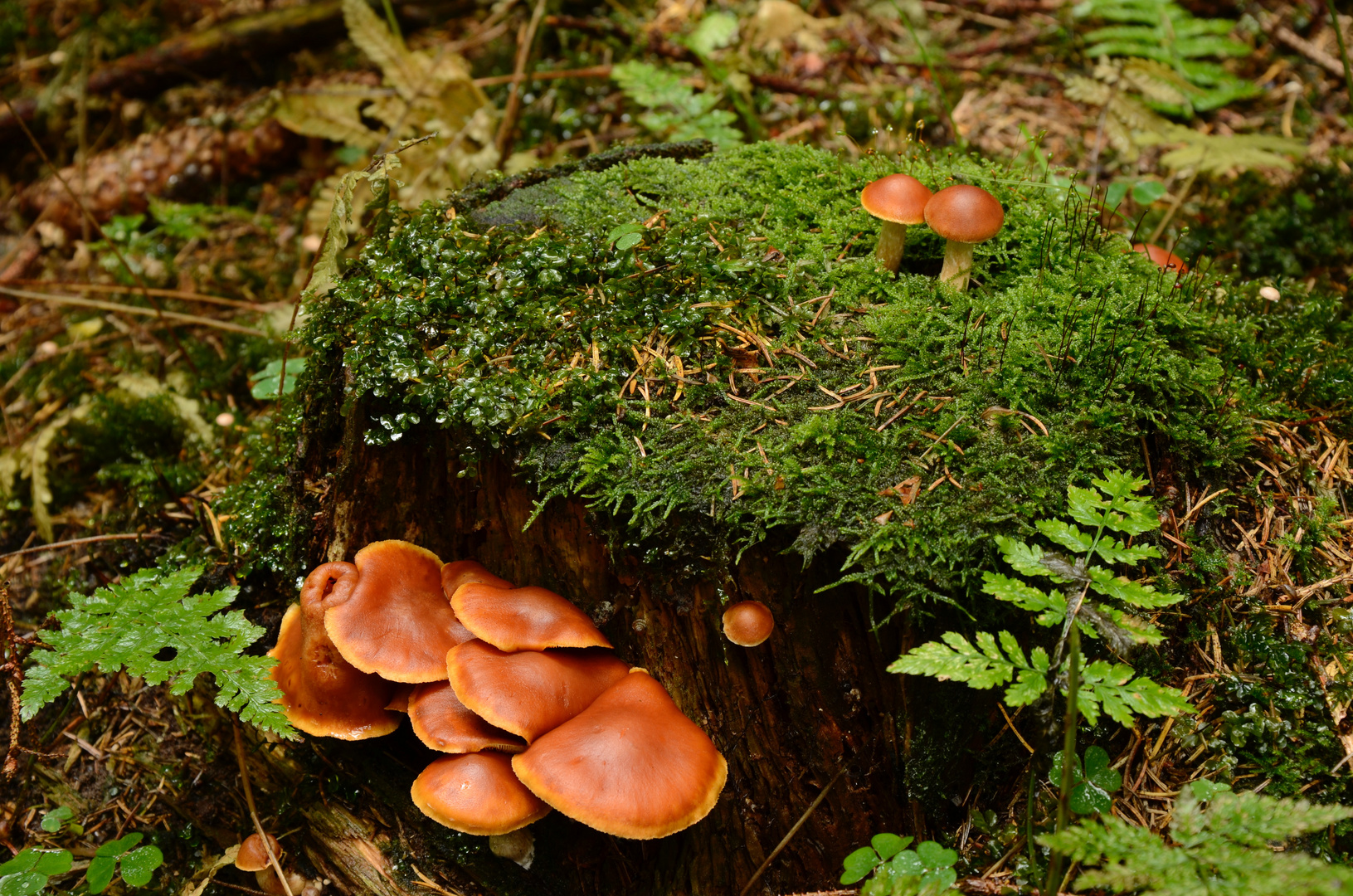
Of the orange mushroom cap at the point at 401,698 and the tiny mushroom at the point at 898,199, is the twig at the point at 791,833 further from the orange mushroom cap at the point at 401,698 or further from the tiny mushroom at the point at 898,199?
the tiny mushroom at the point at 898,199

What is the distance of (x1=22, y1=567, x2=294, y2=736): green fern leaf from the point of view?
2.81 m

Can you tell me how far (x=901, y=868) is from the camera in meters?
2.52

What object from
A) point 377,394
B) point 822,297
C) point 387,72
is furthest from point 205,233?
point 822,297

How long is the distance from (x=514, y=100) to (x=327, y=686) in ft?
16.1

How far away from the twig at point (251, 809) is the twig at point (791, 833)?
6.08 ft

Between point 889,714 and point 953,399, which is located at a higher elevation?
point 953,399

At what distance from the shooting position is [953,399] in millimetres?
2992

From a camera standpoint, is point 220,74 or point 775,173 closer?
point 775,173

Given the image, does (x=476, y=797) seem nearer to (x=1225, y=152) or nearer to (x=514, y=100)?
(x=514, y=100)

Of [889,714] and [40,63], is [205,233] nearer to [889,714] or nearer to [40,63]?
[40,63]

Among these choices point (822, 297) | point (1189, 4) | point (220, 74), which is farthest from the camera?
point (220, 74)

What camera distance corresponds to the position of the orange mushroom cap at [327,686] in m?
3.02

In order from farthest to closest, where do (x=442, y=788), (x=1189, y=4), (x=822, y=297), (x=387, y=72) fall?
(x=1189, y=4)
(x=387, y=72)
(x=822, y=297)
(x=442, y=788)

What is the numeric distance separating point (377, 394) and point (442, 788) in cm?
146
